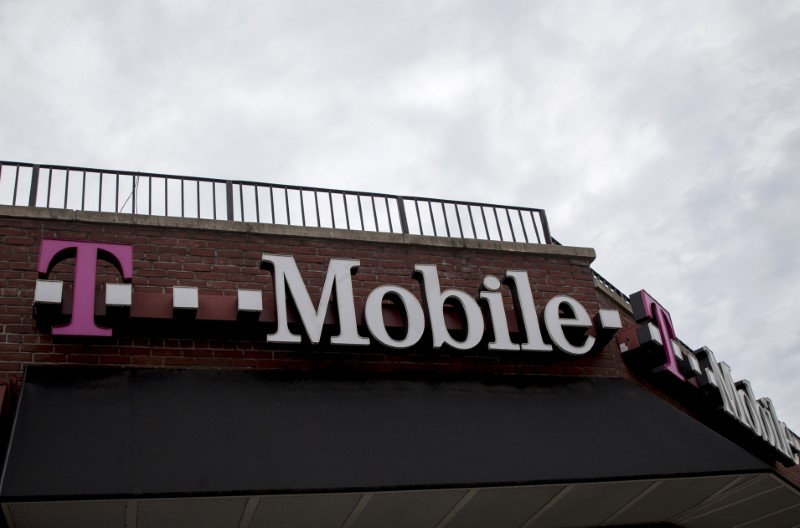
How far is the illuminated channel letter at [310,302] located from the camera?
777 centimetres

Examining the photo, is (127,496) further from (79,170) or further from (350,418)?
(79,170)

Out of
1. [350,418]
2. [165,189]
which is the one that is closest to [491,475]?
[350,418]

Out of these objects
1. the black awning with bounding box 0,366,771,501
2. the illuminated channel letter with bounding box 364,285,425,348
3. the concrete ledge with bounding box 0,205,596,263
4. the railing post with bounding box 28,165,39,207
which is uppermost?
the railing post with bounding box 28,165,39,207

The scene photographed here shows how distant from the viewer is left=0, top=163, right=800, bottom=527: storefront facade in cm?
640

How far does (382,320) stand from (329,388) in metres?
0.87

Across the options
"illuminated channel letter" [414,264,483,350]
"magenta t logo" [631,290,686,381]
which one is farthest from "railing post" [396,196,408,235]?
"magenta t logo" [631,290,686,381]

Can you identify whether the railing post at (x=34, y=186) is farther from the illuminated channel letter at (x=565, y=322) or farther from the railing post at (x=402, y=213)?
the illuminated channel letter at (x=565, y=322)

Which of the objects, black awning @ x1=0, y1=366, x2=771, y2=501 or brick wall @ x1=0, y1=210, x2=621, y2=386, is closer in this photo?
black awning @ x1=0, y1=366, x2=771, y2=501

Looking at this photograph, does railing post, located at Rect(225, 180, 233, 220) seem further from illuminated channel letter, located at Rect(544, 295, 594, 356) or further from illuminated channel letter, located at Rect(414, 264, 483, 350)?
illuminated channel letter, located at Rect(544, 295, 594, 356)

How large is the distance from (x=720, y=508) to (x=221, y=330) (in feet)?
18.2

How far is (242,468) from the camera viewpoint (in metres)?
6.34

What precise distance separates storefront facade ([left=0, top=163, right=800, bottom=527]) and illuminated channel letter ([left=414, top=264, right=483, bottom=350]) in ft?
0.07

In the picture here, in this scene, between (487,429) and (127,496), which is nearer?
(127,496)

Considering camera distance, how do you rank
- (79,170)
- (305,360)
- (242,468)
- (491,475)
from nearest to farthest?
(242,468) < (491,475) < (305,360) < (79,170)
